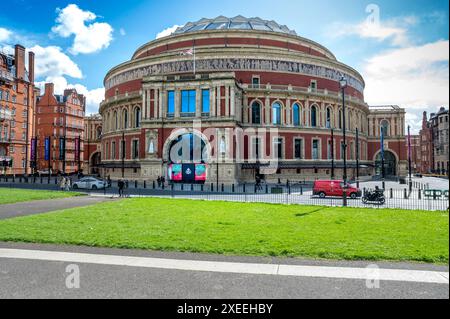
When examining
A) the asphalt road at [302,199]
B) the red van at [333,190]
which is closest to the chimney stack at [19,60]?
the asphalt road at [302,199]

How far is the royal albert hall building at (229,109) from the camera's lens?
134 feet

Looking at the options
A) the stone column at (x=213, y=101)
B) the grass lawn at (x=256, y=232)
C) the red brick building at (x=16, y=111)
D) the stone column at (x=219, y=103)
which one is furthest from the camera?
the red brick building at (x=16, y=111)

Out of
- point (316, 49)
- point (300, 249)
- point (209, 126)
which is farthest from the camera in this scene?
point (316, 49)

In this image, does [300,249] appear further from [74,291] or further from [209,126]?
[209,126]

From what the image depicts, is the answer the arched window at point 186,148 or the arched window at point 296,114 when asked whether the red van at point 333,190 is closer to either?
the arched window at point 186,148

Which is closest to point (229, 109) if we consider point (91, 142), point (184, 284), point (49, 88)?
point (184, 284)

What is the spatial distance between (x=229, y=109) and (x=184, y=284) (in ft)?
113

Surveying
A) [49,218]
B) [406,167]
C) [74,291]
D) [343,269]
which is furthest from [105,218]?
[406,167]

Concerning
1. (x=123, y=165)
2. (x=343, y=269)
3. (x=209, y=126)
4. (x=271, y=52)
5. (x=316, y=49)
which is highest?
(x=316, y=49)

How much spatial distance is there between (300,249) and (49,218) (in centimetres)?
1145

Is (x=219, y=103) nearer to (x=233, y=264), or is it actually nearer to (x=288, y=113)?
(x=288, y=113)

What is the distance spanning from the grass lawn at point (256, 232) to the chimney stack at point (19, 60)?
58.1m

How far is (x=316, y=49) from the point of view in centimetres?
5822

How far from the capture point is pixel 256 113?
1886 inches
